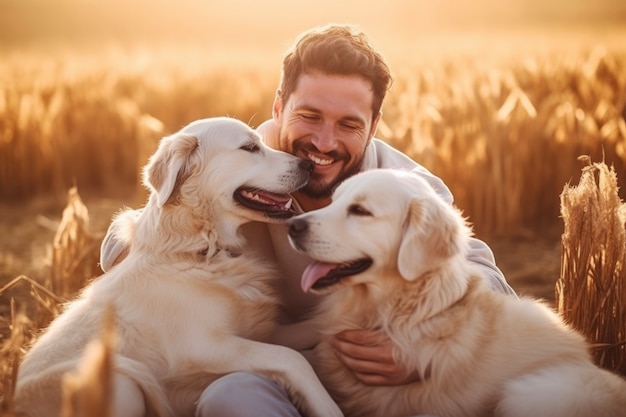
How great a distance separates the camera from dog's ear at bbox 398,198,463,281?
119 inches

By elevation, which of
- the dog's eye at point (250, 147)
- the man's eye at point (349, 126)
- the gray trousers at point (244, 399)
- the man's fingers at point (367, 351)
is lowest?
the gray trousers at point (244, 399)

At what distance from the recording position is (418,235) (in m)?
3.03

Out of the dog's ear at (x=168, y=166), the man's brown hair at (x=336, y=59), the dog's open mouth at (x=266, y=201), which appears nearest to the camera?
the dog's ear at (x=168, y=166)

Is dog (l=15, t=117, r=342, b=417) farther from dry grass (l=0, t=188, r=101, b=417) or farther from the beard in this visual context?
dry grass (l=0, t=188, r=101, b=417)

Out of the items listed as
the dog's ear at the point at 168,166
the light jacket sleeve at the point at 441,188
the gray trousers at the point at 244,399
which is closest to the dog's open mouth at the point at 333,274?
the gray trousers at the point at 244,399

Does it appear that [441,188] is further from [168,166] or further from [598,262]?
[168,166]

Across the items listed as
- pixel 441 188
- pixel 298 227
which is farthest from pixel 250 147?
pixel 441 188

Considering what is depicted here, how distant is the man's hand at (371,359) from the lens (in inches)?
127

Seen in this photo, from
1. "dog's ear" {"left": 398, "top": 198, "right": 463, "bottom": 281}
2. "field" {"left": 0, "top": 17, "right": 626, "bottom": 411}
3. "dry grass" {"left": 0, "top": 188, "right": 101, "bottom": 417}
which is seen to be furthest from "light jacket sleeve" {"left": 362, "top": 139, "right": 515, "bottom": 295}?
"dry grass" {"left": 0, "top": 188, "right": 101, "bottom": 417}

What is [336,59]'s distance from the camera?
13.4 ft

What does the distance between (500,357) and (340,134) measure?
5.31ft

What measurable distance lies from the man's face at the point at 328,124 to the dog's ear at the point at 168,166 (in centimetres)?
74

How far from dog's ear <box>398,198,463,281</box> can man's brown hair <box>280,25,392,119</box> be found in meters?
1.34

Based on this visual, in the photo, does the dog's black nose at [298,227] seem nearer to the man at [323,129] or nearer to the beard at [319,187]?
the man at [323,129]
